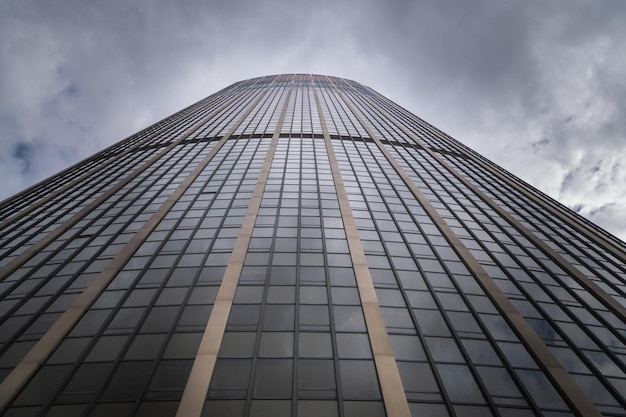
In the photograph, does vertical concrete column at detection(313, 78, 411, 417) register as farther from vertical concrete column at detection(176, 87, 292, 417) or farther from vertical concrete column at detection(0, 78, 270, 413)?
vertical concrete column at detection(0, 78, 270, 413)

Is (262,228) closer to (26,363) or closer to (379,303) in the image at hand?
(379,303)

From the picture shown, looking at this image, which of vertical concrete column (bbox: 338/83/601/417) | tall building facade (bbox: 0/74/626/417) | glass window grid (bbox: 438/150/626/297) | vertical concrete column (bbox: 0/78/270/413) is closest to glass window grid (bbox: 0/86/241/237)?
tall building facade (bbox: 0/74/626/417)

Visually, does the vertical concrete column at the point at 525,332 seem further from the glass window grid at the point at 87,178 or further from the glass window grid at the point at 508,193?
the glass window grid at the point at 87,178

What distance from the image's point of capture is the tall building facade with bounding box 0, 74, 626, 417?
45.1ft

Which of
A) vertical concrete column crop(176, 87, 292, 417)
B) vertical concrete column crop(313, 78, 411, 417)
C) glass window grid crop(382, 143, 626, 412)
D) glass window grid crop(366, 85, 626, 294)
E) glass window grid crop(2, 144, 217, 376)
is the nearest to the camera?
vertical concrete column crop(176, 87, 292, 417)

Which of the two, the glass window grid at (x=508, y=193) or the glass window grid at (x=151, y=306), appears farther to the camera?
the glass window grid at (x=508, y=193)

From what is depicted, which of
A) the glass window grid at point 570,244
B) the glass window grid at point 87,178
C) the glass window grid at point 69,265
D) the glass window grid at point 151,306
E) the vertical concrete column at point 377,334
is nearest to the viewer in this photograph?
the vertical concrete column at point 377,334

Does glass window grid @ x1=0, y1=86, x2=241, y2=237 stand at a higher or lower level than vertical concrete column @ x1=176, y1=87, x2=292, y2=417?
higher

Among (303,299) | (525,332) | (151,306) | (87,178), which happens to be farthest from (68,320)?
(87,178)

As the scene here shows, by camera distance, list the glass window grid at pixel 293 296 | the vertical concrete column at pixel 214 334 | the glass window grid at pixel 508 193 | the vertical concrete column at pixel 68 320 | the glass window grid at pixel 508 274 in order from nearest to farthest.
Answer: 1. the vertical concrete column at pixel 214 334
2. the vertical concrete column at pixel 68 320
3. the glass window grid at pixel 293 296
4. the glass window grid at pixel 508 274
5. the glass window grid at pixel 508 193

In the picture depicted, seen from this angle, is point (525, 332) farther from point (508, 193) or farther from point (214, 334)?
point (508, 193)

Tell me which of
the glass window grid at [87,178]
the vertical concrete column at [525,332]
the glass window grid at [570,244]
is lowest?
the vertical concrete column at [525,332]

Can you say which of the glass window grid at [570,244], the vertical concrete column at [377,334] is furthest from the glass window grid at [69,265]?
the glass window grid at [570,244]

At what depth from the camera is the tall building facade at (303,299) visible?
45.1 feet
